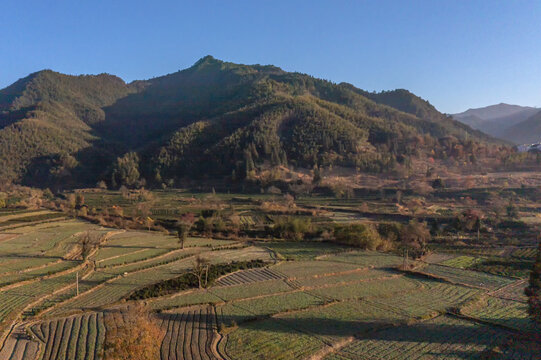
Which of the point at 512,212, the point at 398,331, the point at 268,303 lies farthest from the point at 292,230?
the point at 512,212

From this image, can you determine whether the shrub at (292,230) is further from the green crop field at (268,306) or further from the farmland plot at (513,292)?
the farmland plot at (513,292)

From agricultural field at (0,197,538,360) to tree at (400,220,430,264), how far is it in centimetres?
214

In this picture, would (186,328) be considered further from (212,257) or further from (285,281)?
(212,257)

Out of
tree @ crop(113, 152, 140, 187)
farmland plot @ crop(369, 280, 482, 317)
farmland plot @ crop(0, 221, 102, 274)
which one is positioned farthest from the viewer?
tree @ crop(113, 152, 140, 187)

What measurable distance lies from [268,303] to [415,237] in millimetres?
28926

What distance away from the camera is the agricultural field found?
61.6ft

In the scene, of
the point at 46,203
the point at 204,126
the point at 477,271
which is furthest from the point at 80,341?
the point at 204,126

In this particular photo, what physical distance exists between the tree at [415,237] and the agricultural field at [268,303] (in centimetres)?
214

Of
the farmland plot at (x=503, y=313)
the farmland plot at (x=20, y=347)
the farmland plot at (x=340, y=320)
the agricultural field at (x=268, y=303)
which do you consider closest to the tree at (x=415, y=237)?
the agricultural field at (x=268, y=303)

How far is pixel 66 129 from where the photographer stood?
483 feet

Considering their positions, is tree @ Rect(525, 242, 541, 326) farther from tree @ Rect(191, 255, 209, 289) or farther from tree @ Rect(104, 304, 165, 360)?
tree @ Rect(191, 255, 209, 289)

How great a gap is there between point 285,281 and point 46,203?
6317 centimetres

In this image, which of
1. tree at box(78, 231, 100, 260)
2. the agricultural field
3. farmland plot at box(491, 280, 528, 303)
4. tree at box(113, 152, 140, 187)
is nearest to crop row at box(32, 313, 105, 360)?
the agricultural field

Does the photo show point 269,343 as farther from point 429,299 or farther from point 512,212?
point 512,212
